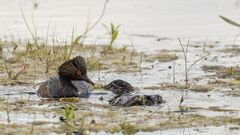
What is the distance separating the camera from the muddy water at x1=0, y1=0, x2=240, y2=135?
31.5 ft

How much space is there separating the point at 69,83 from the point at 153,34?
17.0ft

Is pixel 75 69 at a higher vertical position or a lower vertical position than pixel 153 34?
lower

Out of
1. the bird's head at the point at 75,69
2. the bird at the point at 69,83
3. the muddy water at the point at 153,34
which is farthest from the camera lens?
the bird's head at the point at 75,69

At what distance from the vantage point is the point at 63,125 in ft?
27.9

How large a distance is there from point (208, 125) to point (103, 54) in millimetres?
5621

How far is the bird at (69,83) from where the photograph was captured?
1076cm

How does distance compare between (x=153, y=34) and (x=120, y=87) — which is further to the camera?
(x=153, y=34)

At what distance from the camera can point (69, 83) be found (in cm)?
1100

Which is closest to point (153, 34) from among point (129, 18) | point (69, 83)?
point (129, 18)

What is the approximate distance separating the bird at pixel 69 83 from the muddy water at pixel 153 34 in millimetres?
191

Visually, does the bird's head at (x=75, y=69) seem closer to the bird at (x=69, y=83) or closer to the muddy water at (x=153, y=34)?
the bird at (x=69, y=83)

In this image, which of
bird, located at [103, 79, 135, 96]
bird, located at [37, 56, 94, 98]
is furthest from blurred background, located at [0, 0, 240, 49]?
bird, located at [103, 79, 135, 96]

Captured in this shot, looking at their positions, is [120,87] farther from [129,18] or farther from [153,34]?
[129,18]

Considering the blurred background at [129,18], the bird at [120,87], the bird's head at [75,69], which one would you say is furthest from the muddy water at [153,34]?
the bird's head at [75,69]
